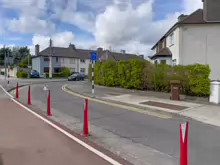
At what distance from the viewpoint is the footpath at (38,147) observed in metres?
4.67

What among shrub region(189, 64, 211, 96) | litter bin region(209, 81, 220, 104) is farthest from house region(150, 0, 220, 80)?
litter bin region(209, 81, 220, 104)

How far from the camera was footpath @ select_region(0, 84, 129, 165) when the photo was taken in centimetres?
467

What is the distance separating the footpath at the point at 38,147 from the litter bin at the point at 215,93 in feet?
31.2

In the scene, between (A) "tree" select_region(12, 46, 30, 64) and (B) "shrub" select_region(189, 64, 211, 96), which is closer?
(B) "shrub" select_region(189, 64, 211, 96)

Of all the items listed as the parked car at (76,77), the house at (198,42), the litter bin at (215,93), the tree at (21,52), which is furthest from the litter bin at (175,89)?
the tree at (21,52)

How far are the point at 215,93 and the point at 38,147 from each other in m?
10.6

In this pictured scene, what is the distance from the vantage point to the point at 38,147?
5.50m

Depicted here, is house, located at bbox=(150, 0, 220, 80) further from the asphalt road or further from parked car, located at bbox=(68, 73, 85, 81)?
parked car, located at bbox=(68, 73, 85, 81)

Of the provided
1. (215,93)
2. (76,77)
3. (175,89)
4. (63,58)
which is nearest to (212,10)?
(215,93)

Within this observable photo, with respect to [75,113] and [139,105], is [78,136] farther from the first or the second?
[139,105]

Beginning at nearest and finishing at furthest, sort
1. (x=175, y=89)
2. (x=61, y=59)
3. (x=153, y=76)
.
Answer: (x=175, y=89) → (x=153, y=76) → (x=61, y=59)

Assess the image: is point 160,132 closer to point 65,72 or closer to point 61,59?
point 65,72

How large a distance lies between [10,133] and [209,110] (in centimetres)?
882

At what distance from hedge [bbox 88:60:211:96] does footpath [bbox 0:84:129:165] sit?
999 centimetres
